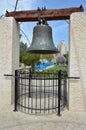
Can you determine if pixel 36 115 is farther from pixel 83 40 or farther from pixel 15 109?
pixel 83 40


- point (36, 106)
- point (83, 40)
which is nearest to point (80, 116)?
point (36, 106)

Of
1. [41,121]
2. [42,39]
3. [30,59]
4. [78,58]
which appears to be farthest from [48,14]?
[30,59]

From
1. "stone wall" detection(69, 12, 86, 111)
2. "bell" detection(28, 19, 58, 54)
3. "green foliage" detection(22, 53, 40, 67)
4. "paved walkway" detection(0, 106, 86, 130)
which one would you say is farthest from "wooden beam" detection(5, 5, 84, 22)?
"green foliage" detection(22, 53, 40, 67)

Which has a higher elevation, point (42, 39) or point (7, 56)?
point (42, 39)

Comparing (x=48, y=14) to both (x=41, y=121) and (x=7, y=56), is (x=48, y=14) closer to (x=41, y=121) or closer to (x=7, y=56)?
(x=7, y=56)

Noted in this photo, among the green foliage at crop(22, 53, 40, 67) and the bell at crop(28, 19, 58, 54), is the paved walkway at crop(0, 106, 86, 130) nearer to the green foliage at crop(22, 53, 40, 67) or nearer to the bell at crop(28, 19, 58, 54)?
the bell at crop(28, 19, 58, 54)

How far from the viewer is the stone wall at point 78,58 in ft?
15.2

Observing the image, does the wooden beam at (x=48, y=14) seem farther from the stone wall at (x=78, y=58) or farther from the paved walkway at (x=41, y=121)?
the paved walkway at (x=41, y=121)

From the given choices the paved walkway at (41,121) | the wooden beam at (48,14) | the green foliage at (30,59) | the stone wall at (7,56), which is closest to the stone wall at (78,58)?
the wooden beam at (48,14)

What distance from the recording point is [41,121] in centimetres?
405

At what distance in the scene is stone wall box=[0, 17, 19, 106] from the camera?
495 centimetres

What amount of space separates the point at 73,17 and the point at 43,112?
101 inches

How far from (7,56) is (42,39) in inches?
45.9

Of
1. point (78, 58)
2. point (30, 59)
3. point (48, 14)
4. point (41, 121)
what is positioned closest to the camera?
point (41, 121)
